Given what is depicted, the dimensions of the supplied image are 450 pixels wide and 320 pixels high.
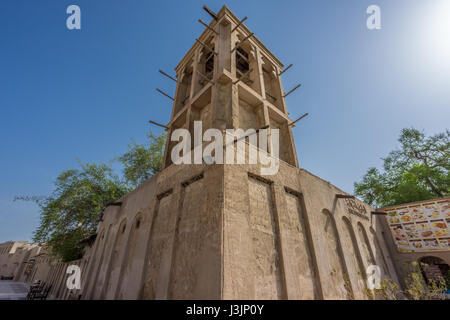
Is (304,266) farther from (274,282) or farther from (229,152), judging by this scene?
(229,152)

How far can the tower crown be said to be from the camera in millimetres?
7230

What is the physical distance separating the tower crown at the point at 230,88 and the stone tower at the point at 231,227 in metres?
0.06

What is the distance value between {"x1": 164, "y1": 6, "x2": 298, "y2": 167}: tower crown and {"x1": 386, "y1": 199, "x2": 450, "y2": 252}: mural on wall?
8.93 m

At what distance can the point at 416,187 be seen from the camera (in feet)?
52.6

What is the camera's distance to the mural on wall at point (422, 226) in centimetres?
984

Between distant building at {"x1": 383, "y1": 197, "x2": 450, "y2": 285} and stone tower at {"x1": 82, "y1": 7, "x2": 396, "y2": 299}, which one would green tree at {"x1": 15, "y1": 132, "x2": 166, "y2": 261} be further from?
distant building at {"x1": 383, "y1": 197, "x2": 450, "y2": 285}

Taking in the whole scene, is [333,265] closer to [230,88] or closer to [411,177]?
[230,88]

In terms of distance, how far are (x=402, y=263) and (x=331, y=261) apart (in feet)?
27.0

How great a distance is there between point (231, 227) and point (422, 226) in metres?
12.9

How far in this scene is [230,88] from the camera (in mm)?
7258

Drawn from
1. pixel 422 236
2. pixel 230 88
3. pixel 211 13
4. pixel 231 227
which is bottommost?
pixel 231 227

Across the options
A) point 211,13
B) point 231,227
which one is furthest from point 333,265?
point 211,13

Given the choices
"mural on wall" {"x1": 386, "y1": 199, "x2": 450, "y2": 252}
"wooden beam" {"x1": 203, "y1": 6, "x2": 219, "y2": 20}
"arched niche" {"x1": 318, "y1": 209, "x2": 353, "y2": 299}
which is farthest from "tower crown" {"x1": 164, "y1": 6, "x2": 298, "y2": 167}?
"mural on wall" {"x1": 386, "y1": 199, "x2": 450, "y2": 252}

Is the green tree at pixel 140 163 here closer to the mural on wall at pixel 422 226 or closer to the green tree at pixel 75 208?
the green tree at pixel 75 208
